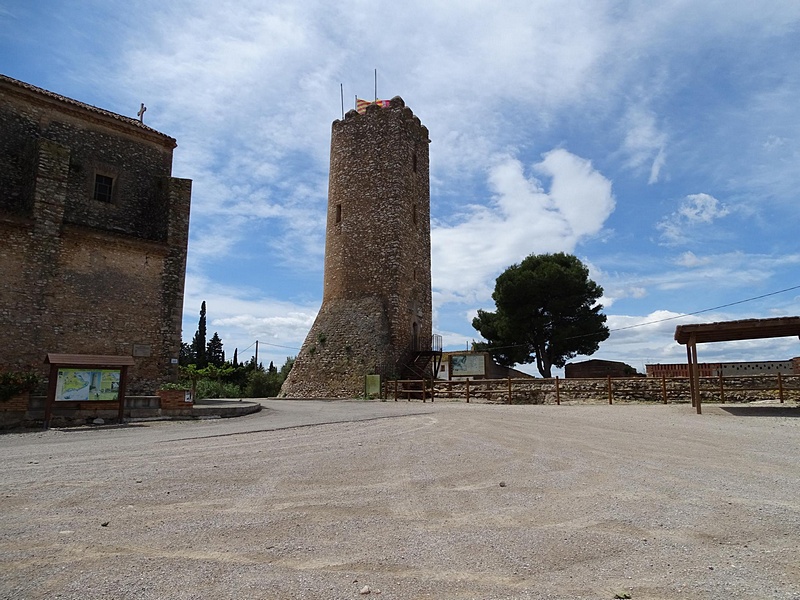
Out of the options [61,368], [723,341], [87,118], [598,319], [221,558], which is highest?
[87,118]

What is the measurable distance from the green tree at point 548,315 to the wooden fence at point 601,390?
1152 centimetres

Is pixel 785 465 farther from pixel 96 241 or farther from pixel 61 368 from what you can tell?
pixel 96 241

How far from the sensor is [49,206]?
49.9 ft

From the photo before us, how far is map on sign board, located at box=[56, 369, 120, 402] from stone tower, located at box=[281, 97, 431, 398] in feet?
41.5

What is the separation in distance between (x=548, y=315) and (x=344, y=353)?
50.0ft

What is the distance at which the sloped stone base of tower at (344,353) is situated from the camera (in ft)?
77.8

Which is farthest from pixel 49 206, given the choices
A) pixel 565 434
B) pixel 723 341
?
pixel 723 341

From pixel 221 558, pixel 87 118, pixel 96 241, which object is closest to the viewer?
pixel 221 558

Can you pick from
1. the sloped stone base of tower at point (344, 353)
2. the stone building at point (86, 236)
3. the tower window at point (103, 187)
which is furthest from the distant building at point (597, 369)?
the tower window at point (103, 187)

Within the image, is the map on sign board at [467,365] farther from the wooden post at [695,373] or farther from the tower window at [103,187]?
the tower window at [103,187]

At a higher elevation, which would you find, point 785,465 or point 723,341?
point 723,341

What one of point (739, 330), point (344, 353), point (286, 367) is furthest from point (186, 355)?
point (739, 330)

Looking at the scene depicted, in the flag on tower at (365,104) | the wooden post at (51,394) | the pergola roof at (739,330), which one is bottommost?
the wooden post at (51,394)

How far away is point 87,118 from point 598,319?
28.8m
